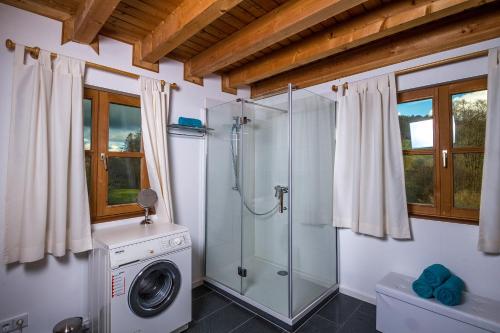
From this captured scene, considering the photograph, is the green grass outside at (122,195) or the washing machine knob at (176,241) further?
the green grass outside at (122,195)

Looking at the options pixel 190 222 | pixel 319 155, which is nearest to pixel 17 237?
pixel 190 222

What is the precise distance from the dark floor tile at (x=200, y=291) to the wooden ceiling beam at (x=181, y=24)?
2.35m

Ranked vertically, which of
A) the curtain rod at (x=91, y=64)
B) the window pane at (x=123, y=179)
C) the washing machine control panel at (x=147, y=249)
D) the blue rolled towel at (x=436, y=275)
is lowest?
the blue rolled towel at (x=436, y=275)

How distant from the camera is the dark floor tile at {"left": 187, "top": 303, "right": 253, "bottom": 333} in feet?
6.54

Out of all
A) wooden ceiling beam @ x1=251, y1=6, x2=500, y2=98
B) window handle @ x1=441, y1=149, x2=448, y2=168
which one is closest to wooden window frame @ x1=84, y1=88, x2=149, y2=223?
wooden ceiling beam @ x1=251, y1=6, x2=500, y2=98

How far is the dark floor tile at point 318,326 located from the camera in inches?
77.6

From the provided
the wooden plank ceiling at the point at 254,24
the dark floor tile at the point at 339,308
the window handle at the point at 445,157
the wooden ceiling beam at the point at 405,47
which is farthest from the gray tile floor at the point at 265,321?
the wooden plank ceiling at the point at 254,24

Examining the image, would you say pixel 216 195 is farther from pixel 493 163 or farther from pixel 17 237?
pixel 493 163

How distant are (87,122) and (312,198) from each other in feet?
6.86

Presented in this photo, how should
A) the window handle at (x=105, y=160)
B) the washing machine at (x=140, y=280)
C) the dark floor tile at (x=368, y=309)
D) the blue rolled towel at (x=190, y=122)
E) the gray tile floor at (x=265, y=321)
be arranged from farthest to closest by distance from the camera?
the blue rolled towel at (x=190, y=122) < the dark floor tile at (x=368, y=309) < the window handle at (x=105, y=160) < the gray tile floor at (x=265, y=321) < the washing machine at (x=140, y=280)

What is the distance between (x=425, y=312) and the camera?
1765 mm

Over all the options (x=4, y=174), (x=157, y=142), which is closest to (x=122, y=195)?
(x=157, y=142)

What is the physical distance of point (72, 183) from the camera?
184 cm

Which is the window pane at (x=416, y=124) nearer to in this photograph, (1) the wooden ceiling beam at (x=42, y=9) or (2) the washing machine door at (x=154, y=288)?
(2) the washing machine door at (x=154, y=288)
